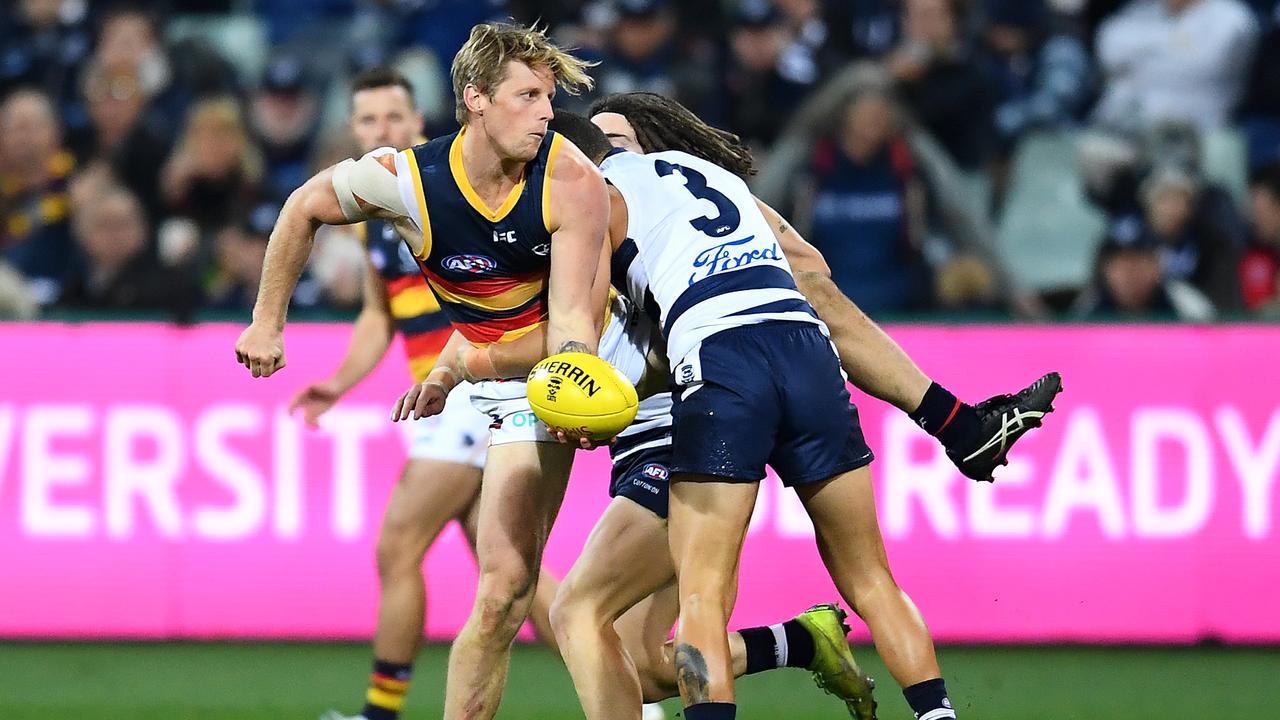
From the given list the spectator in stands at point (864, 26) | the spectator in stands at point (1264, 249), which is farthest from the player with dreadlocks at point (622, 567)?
the spectator in stands at point (864, 26)

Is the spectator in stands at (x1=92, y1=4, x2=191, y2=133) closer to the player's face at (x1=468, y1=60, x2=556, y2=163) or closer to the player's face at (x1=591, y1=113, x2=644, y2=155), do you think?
the player's face at (x1=591, y1=113, x2=644, y2=155)

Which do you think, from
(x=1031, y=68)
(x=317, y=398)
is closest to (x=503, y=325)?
Result: (x=317, y=398)

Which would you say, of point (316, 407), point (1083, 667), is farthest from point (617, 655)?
point (1083, 667)

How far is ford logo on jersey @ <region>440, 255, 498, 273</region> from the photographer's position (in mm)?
5504

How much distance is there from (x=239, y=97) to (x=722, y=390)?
749 cm

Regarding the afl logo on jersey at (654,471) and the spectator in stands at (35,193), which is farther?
the spectator in stands at (35,193)

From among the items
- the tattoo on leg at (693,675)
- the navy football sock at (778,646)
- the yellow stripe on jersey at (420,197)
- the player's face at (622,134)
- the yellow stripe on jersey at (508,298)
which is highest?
the player's face at (622,134)

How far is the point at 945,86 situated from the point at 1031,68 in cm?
78

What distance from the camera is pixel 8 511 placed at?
9.01 meters

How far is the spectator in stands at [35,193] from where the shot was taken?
1120 centimetres

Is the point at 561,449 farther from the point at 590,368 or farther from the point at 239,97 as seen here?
the point at 239,97

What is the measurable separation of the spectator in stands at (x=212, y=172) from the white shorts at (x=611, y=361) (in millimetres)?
5614

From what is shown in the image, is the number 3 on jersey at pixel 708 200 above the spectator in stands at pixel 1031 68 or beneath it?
beneath

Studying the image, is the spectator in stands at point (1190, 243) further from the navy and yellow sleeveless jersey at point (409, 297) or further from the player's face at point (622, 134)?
the player's face at point (622, 134)
